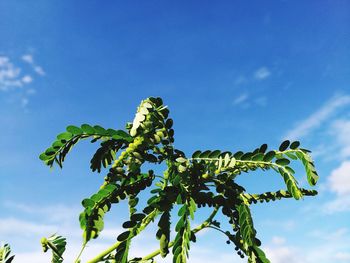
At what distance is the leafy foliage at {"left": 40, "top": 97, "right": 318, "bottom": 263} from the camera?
2.89 metres

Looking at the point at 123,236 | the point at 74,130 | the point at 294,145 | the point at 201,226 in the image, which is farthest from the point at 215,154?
the point at 74,130

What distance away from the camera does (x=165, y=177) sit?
322 centimetres

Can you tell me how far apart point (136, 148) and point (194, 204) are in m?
0.55

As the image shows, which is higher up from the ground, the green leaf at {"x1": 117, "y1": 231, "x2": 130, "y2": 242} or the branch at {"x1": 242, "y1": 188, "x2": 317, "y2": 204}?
the branch at {"x1": 242, "y1": 188, "x2": 317, "y2": 204}

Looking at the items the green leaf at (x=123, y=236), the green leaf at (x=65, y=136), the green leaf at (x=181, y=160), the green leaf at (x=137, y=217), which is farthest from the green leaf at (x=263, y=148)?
the green leaf at (x=65, y=136)

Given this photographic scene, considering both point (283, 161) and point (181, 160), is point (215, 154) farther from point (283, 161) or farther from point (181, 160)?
point (283, 161)

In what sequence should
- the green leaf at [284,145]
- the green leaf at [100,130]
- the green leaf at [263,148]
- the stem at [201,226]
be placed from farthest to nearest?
the stem at [201,226] < the green leaf at [284,145] < the green leaf at [263,148] < the green leaf at [100,130]

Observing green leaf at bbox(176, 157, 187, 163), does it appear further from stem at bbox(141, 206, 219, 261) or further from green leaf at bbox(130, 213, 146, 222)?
stem at bbox(141, 206, 219, 261)

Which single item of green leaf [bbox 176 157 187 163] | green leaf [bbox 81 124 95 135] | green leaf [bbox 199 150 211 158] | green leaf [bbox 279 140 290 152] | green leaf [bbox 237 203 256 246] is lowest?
green leaf [bbox 237 203 256 246]

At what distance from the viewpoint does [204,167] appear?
3045 millimetres

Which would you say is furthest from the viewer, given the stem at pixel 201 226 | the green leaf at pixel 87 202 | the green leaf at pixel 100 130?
the stem at pixel 201 226

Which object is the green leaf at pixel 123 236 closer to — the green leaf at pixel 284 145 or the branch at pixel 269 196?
the branch at pixel 269 196

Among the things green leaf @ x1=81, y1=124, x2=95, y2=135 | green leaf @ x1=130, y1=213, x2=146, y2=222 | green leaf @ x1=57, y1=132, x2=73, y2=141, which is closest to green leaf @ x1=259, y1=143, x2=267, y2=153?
green leaf @ x1=130, y1=213, x2=146, y2=222

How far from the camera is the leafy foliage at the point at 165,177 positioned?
9.48 feet
